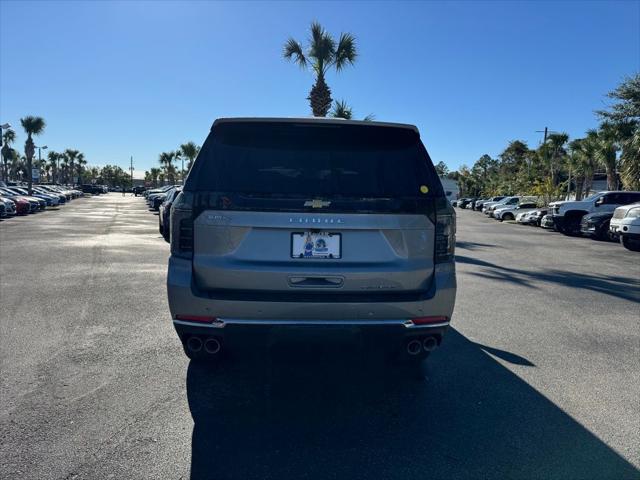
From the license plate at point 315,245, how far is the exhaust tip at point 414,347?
869 mm

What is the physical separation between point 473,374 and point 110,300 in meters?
5.05

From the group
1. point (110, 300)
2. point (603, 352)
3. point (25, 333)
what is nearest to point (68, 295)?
point (110, 300)

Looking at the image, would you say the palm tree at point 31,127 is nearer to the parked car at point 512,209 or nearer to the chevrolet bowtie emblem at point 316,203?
the parked car at point 512,209

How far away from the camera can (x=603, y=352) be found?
500 centimetres

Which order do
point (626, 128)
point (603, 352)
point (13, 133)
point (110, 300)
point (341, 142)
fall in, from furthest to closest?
point (13, 133) → point (626, 128) → point (110, 300) → point (603, 352) → point (341, 142)

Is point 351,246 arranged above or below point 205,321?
above

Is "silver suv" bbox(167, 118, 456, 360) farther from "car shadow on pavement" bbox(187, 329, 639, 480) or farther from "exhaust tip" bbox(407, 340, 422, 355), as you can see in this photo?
"car shadow on pavement" bbox(187, 329, 639, 480)

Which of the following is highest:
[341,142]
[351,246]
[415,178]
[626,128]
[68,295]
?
[626,128]

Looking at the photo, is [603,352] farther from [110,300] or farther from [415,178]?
[110,300]

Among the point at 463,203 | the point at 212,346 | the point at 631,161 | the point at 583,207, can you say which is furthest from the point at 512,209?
the point at 212,346

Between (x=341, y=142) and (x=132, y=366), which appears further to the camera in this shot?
(x=132, y=366)

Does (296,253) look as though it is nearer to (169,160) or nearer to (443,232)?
(443,232)

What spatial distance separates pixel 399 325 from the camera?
3.30 metres

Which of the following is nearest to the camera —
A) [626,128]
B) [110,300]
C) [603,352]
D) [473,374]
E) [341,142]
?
[341,142]
